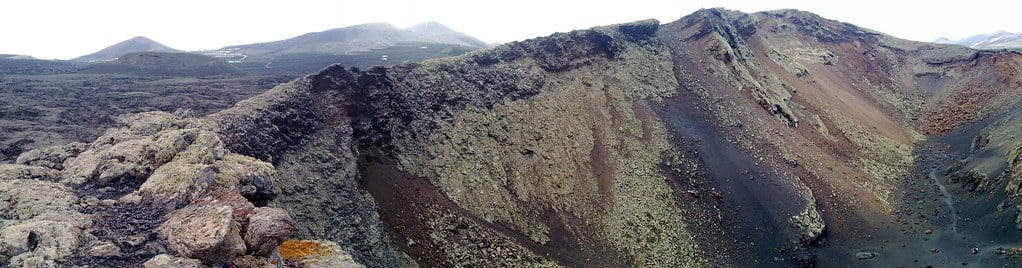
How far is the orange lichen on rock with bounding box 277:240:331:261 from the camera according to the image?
50.0 ft

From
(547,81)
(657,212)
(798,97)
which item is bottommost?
(657,212)

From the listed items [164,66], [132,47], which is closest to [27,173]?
[164,66]

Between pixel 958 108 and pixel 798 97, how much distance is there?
24873 millimetres

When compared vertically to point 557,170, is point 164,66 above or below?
above

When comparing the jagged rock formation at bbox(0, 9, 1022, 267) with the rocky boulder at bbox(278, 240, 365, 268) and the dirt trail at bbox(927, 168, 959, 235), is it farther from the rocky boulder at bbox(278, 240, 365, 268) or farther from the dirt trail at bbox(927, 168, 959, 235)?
the dirt trail at bbox(927, 168, 959, 235)

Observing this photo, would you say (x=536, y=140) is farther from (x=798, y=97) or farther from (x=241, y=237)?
(x=798, y=97)

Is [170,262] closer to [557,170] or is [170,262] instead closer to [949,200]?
[557,170]

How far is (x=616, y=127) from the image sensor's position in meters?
47.7

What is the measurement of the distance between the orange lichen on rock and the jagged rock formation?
6cm

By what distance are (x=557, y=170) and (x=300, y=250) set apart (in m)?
27.7

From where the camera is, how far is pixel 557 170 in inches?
1631

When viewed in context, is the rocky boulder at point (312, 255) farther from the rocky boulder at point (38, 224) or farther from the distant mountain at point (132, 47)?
the distant mountain at point (132, 47)

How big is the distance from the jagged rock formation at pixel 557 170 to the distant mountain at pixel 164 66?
53.7 meters

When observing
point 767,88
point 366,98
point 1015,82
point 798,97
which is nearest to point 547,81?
point 366,98
